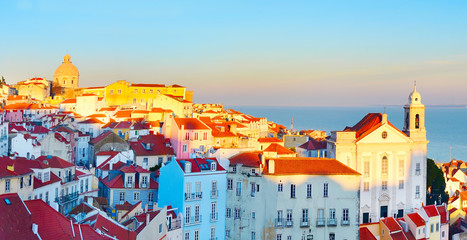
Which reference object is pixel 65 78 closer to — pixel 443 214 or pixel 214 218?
pixel 214 218

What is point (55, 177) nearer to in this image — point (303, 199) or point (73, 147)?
point (303, 199)

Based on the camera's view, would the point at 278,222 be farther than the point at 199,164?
No

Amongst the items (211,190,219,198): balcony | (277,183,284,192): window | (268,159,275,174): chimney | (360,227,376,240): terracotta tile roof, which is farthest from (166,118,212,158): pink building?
(360,227,376,240): terracotta tile roof

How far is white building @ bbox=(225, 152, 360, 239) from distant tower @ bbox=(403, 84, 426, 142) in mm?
10700

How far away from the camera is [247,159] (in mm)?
33344

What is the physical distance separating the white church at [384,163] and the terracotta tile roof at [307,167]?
601 centimetres

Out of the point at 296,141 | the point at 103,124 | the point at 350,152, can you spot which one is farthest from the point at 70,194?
the point at 296,141

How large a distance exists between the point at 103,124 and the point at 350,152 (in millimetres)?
31641

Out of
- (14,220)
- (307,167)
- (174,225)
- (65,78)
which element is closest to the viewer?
(14,220)

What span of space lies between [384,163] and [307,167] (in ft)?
32.5

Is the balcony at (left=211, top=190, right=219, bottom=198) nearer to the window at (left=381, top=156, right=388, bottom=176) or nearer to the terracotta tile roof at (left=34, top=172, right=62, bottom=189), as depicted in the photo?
the terracotta tile roof at (left=34, top=172, right=62, bottom=189)

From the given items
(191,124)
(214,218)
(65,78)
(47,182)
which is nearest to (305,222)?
(214,218)

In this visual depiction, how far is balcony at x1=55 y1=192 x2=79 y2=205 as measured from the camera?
31.3m

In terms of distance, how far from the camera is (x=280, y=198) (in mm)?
31953
